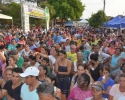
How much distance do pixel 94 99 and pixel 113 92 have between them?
759mm

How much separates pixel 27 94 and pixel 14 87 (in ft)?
1.34

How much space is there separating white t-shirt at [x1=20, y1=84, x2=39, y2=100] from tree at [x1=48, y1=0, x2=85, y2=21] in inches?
2126

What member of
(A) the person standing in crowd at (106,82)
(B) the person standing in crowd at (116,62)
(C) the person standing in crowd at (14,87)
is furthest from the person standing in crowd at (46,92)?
(B) the person standing in crowd at (116,62)

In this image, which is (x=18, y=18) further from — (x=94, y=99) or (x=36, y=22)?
(x=94, y=99)

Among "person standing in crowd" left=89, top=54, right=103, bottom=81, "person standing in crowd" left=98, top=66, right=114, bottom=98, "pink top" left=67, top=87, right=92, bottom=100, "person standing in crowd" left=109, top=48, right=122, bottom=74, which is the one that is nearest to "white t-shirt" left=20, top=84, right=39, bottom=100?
"pink top" left=67, top=87, right=92, bottom=100

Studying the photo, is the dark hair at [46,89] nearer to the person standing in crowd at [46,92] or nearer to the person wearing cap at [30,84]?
the person standing in crowd at [46,92]

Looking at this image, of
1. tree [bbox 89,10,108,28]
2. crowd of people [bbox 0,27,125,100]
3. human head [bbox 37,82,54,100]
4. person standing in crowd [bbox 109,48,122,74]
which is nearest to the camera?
human head [bbox 37,82,54,100]

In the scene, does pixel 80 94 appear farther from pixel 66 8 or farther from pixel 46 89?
pixel 66 8

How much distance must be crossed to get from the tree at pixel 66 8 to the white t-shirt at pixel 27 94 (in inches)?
2126

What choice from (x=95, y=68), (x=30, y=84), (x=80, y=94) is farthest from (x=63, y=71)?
(x=30, y=84)

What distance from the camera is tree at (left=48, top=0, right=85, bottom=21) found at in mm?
58091

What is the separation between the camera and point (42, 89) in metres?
2.99

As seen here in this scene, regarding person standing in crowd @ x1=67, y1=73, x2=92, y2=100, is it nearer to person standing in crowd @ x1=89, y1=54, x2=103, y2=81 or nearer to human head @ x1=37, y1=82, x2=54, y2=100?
human head @ x1=37, y1=82, x2=54, y2=100

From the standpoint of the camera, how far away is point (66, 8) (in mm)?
58812
